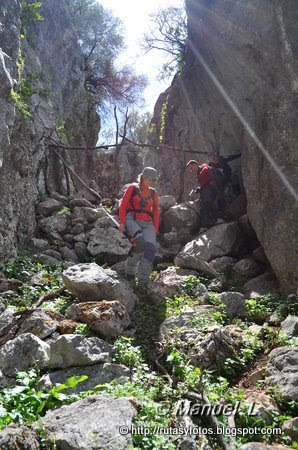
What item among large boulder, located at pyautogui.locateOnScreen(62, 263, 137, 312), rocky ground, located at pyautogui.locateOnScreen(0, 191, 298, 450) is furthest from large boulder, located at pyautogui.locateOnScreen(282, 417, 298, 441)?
large boulder, located at pyautogui.locateOnScreen(62, 263, 137, 312)

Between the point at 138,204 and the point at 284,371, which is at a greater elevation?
the point at 138,204

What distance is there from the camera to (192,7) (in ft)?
47.0

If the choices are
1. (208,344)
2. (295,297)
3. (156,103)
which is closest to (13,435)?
(208,344)

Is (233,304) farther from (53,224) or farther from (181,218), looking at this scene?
(53,224)

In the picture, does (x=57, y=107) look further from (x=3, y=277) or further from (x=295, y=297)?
(x=295, y=297)

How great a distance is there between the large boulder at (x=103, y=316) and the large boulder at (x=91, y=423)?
1.75 meters

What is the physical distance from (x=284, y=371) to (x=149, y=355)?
1.63 m

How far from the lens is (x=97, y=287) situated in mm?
6379

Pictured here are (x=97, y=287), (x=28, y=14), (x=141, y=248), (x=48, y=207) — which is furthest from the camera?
(x=28, y=14)

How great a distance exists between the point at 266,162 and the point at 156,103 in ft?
41.0

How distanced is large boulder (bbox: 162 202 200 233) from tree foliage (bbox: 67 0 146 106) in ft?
49.5

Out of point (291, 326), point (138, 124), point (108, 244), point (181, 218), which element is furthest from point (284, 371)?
point (138, 124)

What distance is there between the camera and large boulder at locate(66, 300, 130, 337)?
5.18 meters

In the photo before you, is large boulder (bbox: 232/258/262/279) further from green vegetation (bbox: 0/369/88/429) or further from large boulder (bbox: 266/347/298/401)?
green vegetation (bbox: 0/369/88/429)
